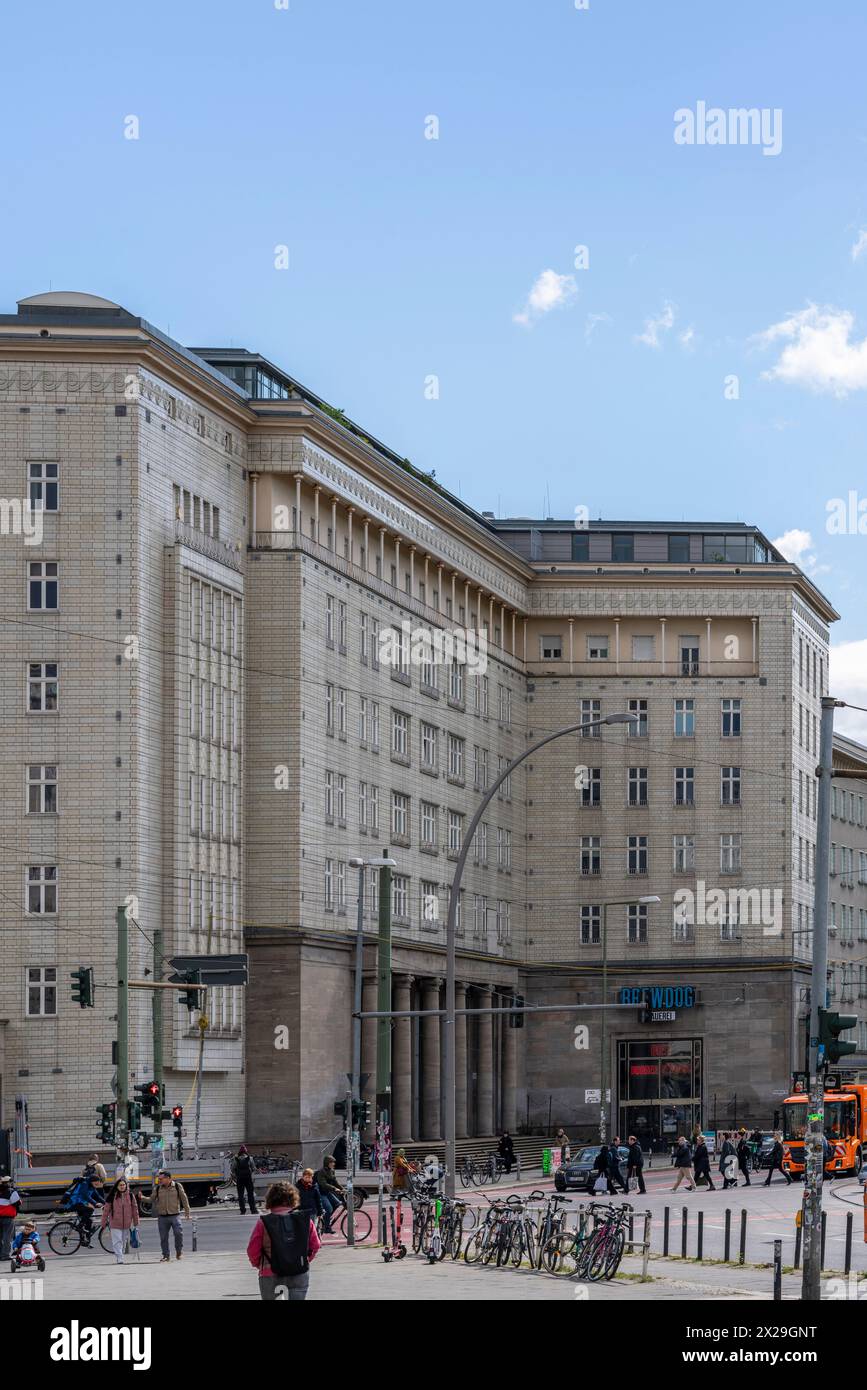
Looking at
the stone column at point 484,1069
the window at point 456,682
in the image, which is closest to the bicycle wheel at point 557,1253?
the window at point 456,682

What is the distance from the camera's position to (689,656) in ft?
338

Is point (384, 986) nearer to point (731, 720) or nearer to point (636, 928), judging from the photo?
point (636, 928)

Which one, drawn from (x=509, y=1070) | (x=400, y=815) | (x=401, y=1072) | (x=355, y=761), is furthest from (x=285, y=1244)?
(x=509, y=1070)

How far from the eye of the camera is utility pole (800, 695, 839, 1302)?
26625 mm

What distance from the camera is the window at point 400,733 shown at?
84.6m

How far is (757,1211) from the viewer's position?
52281 mm

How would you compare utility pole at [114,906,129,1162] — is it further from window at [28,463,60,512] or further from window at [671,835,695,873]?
window at [671,835,695,873]

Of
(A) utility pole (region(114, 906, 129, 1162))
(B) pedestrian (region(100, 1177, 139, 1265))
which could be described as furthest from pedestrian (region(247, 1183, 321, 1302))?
(A) utility pole (region(114, 906, 129, 1162))

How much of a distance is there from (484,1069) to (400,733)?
54.6 ft

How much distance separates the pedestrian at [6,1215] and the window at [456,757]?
179ft

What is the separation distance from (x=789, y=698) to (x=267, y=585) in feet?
115

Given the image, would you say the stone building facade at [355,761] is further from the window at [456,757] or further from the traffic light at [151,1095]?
the traffic light at [151,1095]

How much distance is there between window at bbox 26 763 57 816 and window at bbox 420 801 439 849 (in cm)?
2363

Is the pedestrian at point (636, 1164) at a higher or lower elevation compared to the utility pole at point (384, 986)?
lower
